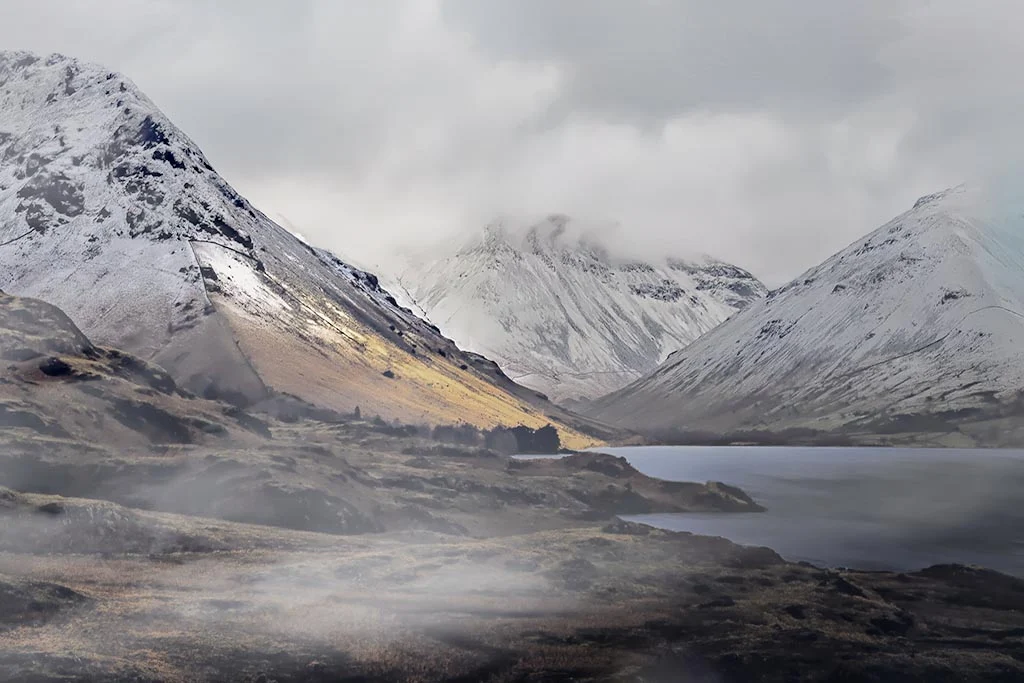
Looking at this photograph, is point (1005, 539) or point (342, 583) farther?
point (1005, 539)

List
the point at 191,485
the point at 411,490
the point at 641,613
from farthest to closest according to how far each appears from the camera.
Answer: the point at 411,490 → the point at 191,485 → the point at 641,613

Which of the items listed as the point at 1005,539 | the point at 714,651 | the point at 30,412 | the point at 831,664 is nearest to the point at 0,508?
the point at 30,412

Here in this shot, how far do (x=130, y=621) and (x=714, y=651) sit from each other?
51.2 metres

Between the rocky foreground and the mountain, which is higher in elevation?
the mountain

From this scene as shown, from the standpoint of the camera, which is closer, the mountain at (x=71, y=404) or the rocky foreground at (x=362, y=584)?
the rocky foreground at (x=362, y=584)

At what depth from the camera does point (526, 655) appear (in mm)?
95125

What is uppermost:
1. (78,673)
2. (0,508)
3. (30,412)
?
(30,412)

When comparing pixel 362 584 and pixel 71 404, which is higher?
pixel 71 404

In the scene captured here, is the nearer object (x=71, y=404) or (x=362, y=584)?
(x=362, y=584)

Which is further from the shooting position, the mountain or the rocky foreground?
the mountain

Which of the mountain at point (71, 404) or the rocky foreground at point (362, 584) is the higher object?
the mountain at point (71, 404)

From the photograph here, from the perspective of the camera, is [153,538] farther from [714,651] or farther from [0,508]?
[714,651]

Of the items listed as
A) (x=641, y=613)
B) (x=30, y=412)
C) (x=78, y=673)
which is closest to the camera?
(x=78, y=673)

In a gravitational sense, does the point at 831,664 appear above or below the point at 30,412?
below
